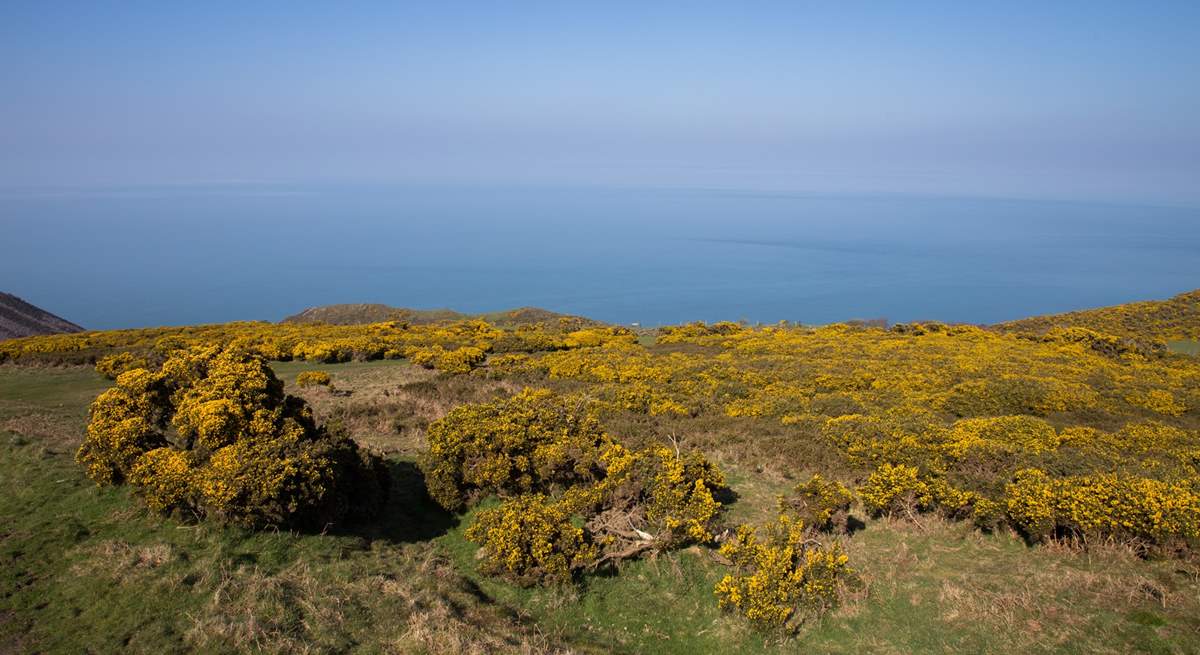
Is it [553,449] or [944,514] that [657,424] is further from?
[944,514]

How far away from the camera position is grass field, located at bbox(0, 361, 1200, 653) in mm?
6934

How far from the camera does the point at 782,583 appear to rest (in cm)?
786

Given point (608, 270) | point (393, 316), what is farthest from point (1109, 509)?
point (608, 270)

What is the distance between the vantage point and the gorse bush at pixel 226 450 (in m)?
8.83

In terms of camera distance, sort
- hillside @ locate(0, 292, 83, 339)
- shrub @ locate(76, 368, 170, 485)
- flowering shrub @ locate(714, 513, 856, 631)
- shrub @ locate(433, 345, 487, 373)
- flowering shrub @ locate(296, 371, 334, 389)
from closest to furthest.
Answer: flowering shrub @ locate(714, 513, 856, 631)
shrub @ locate(76, 368, 170, 485)
flowering shrub @ locate(296, 371, 334, 389)
shrub @ locate(433, 345, 487, 373)
hillside @ locate(0, 292, 83, 339)

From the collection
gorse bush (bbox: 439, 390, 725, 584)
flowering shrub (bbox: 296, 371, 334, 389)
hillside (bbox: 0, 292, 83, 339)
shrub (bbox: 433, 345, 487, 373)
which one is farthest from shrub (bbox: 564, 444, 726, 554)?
hillside (bbox: 0, 292, 83, 339)

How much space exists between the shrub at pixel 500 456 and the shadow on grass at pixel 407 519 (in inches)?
14.2

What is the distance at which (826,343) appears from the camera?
85.2 feet

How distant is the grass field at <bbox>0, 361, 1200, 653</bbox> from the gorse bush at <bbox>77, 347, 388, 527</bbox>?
0.44m

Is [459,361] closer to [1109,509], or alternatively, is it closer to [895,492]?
[895,492]

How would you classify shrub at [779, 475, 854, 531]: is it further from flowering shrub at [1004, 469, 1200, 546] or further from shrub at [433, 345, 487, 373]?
shrub at [433, 345, 487, 373]

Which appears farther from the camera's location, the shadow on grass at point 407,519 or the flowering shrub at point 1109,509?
the shadow on grass at point 407,519

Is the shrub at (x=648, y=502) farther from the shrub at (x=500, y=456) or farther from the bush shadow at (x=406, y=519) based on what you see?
the bush shadow at (x=406, y=519)

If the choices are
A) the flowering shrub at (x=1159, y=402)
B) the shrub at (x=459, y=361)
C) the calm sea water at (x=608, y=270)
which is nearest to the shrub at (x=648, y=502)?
the shrub at (x=459, y=361)
